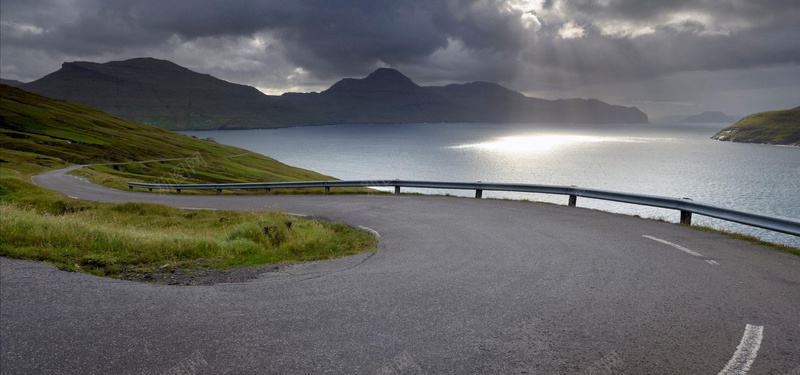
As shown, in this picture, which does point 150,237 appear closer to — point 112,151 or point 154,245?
point 154,245

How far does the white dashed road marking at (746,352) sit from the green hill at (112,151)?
56.9 meters

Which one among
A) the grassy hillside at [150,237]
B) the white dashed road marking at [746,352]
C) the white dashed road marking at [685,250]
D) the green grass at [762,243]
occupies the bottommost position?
the grassy hillside at [150,237]

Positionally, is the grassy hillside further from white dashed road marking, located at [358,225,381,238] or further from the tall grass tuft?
white dashed road marking, located at [358,225,381,238]

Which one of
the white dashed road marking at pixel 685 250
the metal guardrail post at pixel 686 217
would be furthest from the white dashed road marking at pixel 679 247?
the metal guardrail post at pixel 686 217

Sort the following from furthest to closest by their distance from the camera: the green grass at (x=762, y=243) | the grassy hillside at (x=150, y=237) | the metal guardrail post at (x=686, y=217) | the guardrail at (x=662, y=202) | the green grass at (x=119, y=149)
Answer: the green grass at (x=119, y=149) < the metal guardrail post at (x=686, y=217) < the guardrail at (x=662, y=202) < the green grass at (x=762, y=243) < the grassy hillside at (x=150, y=237)

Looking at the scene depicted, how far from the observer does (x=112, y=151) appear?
82.2 metres

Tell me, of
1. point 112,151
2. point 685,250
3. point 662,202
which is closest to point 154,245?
point 685,250

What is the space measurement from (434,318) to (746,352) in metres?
3.06

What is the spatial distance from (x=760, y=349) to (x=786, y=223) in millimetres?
6588

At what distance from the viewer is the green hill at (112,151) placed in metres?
64.4

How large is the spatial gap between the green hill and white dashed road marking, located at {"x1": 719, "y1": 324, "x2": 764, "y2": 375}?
56876 millimetres

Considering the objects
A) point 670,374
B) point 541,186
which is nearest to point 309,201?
point 541,186

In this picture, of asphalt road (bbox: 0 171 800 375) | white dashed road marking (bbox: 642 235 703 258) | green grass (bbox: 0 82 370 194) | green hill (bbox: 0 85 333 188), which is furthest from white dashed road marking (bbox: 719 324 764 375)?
green hill (bbox: 0 85 333 188)

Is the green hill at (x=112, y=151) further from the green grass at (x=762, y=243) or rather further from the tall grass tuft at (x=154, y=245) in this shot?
the green grass at (x=762, y=243)
